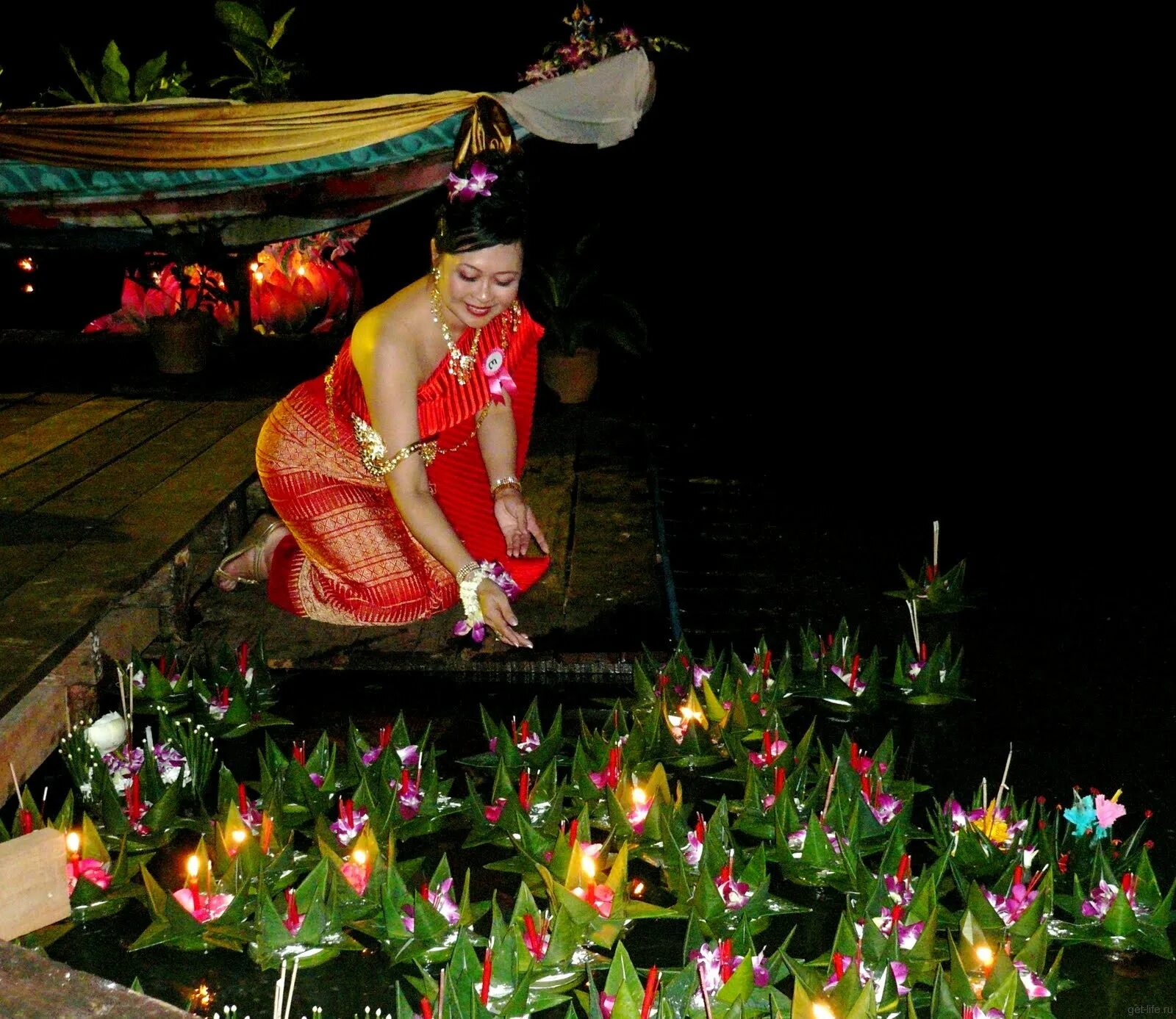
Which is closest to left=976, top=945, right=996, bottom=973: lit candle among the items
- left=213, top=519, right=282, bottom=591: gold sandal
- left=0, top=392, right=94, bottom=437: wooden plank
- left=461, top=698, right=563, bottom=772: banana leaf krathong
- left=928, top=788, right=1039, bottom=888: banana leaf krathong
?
left=928, top=788, right=1039, bottom=888: banana leaf krathong

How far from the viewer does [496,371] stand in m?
3.02

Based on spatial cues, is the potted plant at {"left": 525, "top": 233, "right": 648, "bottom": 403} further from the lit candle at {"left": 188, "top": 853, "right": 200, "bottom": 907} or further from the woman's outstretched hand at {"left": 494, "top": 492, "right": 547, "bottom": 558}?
the lit candle at {"left": 188, "top": 853, "right": 200, "bottom": 907}

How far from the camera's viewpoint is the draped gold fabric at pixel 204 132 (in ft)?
10.9

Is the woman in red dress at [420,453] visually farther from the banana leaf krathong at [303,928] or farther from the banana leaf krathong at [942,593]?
the banana leaf krathong at [942,593]

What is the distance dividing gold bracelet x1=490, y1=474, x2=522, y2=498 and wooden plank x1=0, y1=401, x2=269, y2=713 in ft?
2.54

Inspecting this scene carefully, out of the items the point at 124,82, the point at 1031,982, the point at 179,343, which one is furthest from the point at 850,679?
the point at 124,82

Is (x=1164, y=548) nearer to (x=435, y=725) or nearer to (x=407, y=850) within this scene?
(x=435, y=725)

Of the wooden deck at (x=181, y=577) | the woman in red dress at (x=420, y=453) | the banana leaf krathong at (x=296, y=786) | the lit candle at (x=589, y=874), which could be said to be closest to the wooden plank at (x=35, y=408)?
the wooden deck at (x=181, y=577)

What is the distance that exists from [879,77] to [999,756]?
4.60 m

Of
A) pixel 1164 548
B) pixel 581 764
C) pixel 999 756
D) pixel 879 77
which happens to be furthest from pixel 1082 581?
pixel 879 77

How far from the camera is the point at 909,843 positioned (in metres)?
2.17

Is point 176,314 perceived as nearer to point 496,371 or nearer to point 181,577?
point 181,577

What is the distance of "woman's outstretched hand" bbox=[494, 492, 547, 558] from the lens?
120 inches

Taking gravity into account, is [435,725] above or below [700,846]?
below
